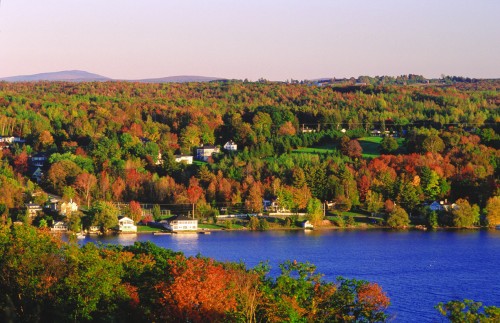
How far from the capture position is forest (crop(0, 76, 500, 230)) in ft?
85.1

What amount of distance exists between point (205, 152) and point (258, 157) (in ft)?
9.33

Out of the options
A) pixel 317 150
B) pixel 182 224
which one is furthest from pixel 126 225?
pixel 317 150

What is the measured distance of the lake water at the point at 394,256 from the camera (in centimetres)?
1537

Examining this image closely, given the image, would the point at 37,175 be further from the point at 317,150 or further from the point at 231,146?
the point at 317,150

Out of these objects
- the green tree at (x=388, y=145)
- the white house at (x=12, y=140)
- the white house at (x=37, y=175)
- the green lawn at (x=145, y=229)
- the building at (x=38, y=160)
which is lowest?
the green lawn at (x=145, y=229)

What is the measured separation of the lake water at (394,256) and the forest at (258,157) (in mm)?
2090

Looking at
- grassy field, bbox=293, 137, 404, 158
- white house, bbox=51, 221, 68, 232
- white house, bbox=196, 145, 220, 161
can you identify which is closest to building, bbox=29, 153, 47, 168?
white house, bbox=196, 145, 220, 161

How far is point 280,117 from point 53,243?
24884 mm

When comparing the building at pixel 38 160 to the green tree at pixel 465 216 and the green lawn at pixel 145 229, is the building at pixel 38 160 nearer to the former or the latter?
the green lawn at pixel 145 229

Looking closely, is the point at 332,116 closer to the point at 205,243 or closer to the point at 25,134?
the point at 25,134

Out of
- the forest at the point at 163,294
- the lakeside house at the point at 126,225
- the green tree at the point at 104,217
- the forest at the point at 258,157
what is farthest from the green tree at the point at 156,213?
the forest at the point at 163,294

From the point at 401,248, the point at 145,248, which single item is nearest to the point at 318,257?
the point at 401,248

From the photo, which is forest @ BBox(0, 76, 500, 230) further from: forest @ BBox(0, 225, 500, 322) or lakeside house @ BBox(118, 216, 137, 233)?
forest @ BBox(0, 225, 500, 322)

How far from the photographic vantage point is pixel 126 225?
23516 mm
